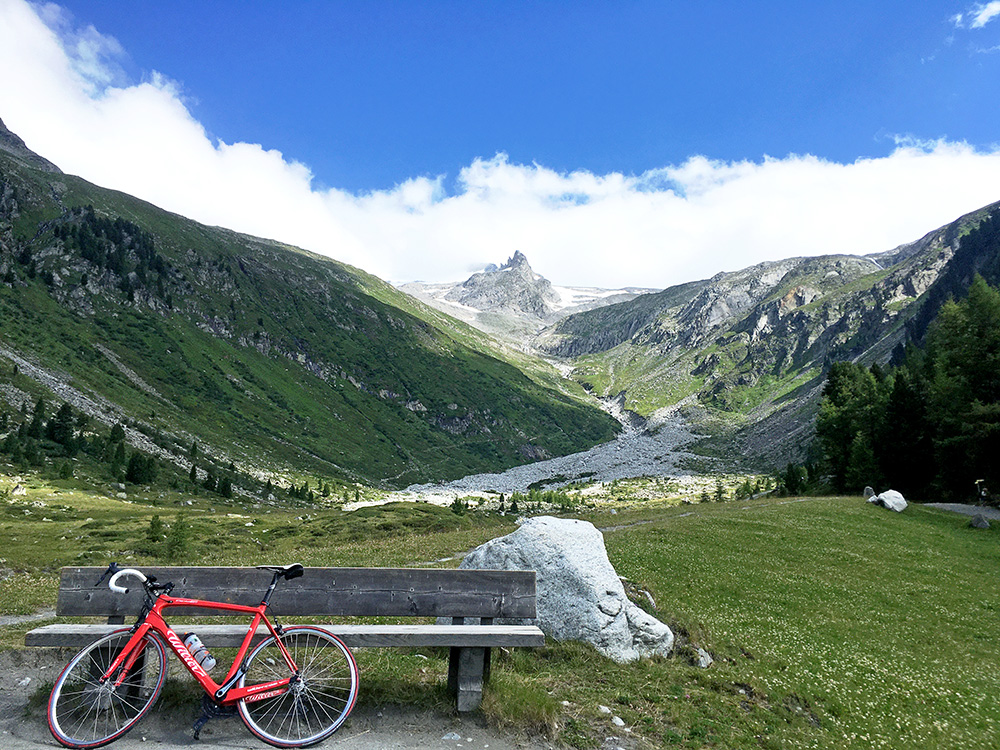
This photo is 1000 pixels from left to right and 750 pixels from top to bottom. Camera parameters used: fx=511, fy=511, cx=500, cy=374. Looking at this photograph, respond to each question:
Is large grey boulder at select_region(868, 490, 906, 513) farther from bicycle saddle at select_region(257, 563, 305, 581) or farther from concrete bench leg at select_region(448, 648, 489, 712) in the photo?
bicycle saddle at select_region(257, 563, 305, 581)

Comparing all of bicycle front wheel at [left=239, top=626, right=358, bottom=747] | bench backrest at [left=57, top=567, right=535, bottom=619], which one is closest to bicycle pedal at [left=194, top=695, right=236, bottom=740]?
bicycle front wheel at [left=239, top=626, right=358, bottom=747]

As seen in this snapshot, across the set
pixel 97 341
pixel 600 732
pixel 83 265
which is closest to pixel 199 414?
pixel 97 341

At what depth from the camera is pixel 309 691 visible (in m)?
8.15

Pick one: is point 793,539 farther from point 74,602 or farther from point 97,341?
point 97,341

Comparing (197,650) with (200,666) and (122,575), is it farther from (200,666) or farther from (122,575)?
(122,575)

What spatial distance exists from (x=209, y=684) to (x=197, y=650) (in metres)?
0.67

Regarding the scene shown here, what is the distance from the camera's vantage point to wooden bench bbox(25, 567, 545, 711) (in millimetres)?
8641

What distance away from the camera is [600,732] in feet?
30.0

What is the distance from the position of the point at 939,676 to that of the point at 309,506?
11835 cm

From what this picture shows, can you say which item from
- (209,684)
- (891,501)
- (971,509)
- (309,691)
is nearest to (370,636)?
(309,691)

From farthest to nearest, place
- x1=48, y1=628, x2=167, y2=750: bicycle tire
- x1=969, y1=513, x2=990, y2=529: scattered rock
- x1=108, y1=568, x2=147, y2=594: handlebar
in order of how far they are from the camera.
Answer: x1=969, y1=513, x2=990, y2=529: scattered rock < x1=108, y1=568, x2=147, y2=594: handlebar < x1=48, y1=628, x2=167, y2=750: bicycle tire

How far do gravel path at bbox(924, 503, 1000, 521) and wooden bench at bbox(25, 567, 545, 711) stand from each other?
179 feet

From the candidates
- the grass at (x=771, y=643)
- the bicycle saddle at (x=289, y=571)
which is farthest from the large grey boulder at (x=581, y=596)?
the bicycle saddle at (x=289, y=571)

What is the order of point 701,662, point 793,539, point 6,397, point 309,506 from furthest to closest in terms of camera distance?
point 309,506, point 6,397, point 793,539, point 701,662
